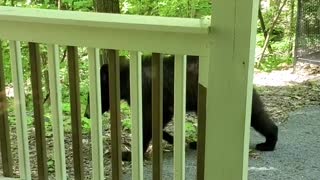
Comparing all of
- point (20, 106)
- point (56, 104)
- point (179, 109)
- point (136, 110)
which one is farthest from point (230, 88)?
point (20, 106)

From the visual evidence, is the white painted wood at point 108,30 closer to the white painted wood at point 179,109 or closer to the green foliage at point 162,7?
the white painted wood at point 179,109

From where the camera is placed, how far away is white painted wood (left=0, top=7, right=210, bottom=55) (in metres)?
1.38

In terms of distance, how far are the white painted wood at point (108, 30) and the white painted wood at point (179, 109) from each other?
8 cm

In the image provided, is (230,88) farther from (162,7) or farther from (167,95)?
(162,7)

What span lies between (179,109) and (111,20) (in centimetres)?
37

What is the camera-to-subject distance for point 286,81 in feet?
16.6

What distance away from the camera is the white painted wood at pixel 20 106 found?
1696mm

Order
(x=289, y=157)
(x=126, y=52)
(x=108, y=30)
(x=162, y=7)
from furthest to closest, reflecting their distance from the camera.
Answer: (x=162, y=7)
(x=289, y=157)
(x=126, y=52)
(x=108, y=30)

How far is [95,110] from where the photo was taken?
64.9 inches

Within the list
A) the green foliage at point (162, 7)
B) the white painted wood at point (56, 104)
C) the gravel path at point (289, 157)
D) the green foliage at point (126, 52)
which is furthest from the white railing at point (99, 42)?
the green foliage at point (162, 7)

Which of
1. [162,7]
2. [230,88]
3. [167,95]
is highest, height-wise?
[162,7]

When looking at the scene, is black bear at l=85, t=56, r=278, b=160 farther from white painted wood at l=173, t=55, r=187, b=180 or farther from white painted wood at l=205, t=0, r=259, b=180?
white painted wood at l=205, t=0, r=259, b=180

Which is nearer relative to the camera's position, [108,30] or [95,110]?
[108,30]

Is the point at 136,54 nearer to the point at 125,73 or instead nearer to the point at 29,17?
the point at 29,17
